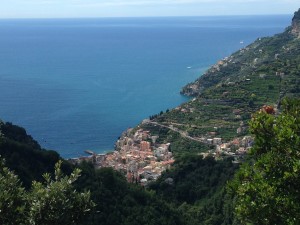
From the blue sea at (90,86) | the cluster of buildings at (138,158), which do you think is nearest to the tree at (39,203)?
the cluster of buildings at (138,158)

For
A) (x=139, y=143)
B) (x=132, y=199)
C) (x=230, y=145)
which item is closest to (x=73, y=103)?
(x=139, y=143)

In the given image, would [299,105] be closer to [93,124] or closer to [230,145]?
[230,145]

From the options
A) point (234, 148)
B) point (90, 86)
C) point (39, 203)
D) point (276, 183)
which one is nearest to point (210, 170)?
point (234, 148)

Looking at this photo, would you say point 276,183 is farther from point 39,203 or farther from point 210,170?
point 210,170

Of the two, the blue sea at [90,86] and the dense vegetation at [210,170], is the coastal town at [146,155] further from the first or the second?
the blue sea at [90,86]

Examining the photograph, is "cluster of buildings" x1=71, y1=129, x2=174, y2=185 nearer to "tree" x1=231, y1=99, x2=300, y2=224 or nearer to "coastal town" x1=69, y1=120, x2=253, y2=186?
"coastal town" x1=69, y1=120, x2=253, y2=186

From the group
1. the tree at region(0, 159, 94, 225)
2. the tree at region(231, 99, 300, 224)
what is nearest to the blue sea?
the tree at region(231, 99, 300, 224)
